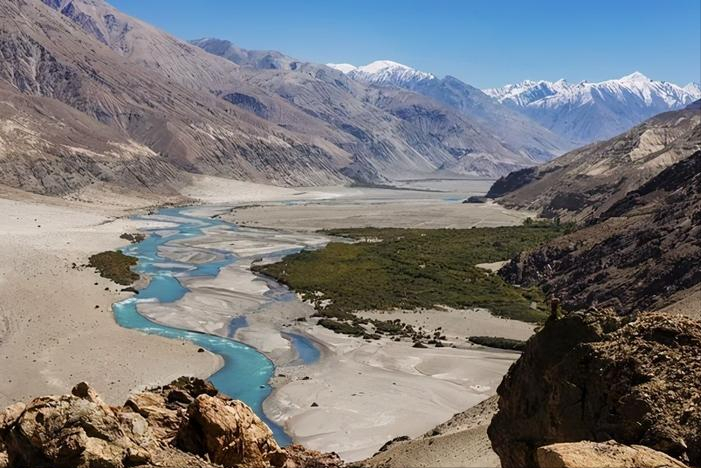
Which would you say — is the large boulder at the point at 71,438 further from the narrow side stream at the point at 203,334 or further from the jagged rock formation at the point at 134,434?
the narrow side stream at the point at 203,334

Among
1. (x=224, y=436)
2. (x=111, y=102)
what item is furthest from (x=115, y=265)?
(x=111, y=102)

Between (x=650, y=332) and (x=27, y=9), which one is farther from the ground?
(x=27, y=9)

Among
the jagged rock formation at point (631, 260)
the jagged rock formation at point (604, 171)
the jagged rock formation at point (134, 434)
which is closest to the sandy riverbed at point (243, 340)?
the jagged rock formation at point (631, 260)

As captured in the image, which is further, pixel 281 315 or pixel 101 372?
pixel 281 315

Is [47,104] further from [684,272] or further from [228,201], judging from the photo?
[684,272]

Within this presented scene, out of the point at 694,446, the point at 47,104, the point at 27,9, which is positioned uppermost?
the point at 27,9

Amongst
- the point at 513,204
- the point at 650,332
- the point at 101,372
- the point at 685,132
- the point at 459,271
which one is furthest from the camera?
the point at 513,204

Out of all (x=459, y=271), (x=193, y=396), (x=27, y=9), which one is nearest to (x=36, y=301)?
(x=193, y=396)
